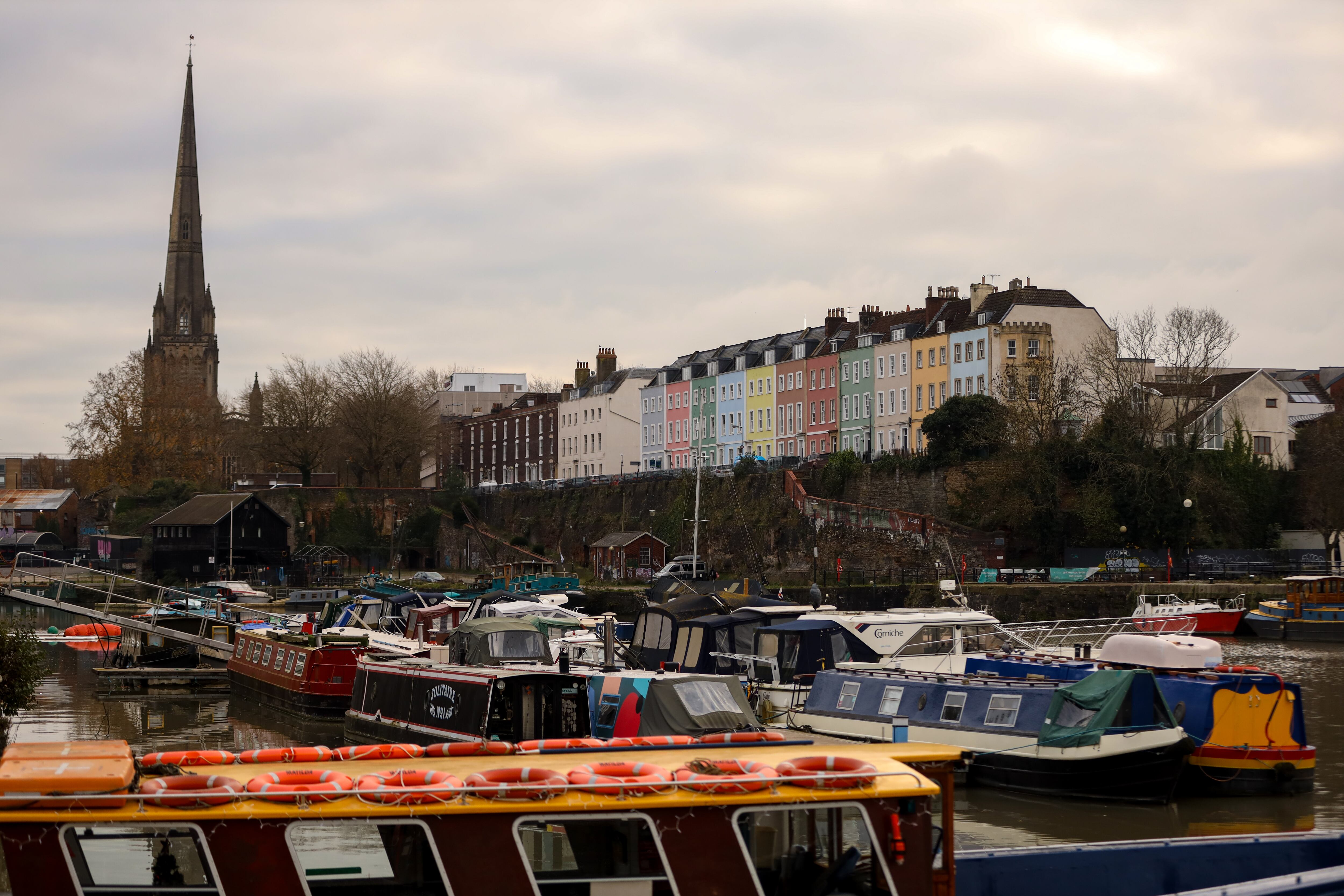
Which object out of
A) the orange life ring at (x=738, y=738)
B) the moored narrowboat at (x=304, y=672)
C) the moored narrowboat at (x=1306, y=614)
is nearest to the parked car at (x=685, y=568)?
the moored narrowboat at (x=1306, y=614)

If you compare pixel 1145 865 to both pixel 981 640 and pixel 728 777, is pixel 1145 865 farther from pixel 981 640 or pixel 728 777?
pixel 981 640

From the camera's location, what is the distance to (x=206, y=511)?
272 ft

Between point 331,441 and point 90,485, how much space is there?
18.1 metres

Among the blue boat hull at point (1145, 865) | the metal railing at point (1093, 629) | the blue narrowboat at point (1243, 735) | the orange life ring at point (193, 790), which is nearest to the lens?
the orange life ring at point (193, 790)

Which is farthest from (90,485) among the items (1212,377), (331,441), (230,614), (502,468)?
(1212,377)

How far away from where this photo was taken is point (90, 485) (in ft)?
324

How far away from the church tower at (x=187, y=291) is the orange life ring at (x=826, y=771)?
13296 centimetres

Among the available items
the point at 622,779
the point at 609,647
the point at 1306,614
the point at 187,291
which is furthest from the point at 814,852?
the point at 187,291

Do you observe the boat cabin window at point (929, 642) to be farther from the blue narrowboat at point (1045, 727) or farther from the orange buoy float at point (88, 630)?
the orange buoy float at point (88, 630)

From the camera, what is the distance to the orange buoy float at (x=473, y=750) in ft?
34.6

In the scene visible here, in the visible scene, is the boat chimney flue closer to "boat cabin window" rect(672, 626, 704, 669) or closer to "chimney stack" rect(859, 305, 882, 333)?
"boat cabin window" rect(672, 626, 704, 669)

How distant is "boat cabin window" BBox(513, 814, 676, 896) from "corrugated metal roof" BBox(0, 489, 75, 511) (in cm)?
11713

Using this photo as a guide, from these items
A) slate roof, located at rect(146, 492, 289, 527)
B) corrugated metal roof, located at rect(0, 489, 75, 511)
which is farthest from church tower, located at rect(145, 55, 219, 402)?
slate roof, located at rect(146, 492, 289, 527)

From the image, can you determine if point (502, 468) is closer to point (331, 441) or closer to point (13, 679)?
point (331, 441)
